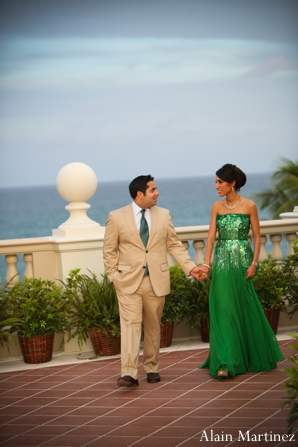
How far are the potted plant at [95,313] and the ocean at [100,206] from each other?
54513mm

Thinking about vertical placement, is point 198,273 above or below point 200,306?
above

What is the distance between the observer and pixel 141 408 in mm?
6457

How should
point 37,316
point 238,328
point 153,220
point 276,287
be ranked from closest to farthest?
point 153,220 → point 238,328 → point 37,316 → point 276,287

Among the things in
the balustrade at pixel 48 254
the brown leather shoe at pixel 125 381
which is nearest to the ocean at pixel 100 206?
the balustrade at pixel 48 254

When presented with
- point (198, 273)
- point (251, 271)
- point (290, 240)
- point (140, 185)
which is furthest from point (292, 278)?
point (140, 185)

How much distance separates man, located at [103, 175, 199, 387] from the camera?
7000 millimetres

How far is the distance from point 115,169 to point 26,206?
13.2m

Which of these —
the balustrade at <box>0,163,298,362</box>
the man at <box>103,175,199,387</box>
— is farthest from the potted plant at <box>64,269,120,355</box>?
the man at <box>103,175,199,387</box>

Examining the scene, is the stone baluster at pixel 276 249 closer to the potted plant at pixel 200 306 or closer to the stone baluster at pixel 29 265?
the potted plant at pixel 200 306

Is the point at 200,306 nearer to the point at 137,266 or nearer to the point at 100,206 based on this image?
the point at 137,266

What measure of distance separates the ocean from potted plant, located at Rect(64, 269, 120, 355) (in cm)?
5451

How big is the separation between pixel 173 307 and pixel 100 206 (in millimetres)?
66337

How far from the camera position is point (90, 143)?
59250mm

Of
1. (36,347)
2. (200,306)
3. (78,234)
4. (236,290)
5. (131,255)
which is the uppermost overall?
(78,234)
